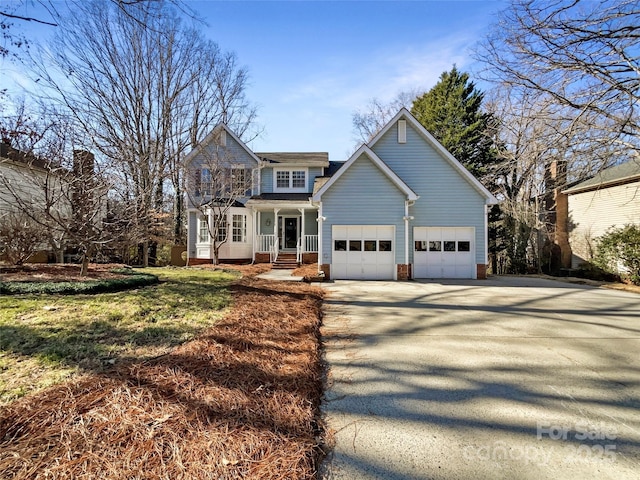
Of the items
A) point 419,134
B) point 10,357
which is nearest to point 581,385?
point 10,357

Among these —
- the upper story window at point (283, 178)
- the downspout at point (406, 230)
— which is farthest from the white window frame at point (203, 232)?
the downspout at point (406, 230)

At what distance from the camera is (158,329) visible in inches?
188

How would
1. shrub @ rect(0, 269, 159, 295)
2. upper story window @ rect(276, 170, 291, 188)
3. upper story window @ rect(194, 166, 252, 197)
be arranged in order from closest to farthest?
shrub @ rect(0, 269, 159, 295) < upper story window @ rect(194, 166, 252, 197) < upper story window @ rect(276, 170, 291, 188)

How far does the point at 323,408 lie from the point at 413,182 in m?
13.0

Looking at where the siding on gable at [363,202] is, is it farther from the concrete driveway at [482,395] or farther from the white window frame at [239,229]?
the white window frame at [239,229]

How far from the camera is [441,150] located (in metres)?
14.6

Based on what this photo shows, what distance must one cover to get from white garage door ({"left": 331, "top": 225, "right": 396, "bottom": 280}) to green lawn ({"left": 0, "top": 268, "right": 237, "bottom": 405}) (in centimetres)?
716

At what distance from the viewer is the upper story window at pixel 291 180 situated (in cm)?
1983

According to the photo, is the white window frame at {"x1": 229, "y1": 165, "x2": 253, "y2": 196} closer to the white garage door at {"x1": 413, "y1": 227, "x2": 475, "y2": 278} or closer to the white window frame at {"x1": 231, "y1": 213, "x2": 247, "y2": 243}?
the white window frame at {"x1": 231, "y1": 213, "x2": 247, "y2": 243}

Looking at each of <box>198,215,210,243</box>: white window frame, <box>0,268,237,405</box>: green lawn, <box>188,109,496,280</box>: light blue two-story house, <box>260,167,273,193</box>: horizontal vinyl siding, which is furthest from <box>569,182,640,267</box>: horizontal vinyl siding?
<box>198,215,210,243</box>: white window frame

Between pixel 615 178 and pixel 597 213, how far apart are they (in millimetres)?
1980

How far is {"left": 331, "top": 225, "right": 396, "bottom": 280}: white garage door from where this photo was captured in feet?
44.4

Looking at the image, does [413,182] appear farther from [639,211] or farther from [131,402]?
[131,402]

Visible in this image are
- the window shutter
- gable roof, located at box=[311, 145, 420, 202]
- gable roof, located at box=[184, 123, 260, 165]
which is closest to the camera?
gable roof, located at box=[311, 145, 420, 202]
